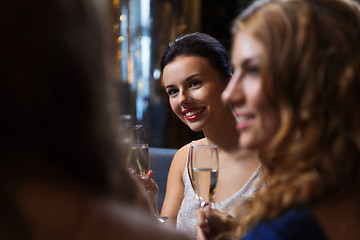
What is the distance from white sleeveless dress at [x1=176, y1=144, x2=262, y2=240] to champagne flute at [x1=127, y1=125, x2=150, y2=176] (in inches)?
17.8

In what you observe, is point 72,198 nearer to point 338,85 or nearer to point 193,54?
point 338,85

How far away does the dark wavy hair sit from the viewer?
7.17 feet

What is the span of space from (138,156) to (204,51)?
748 millimetres

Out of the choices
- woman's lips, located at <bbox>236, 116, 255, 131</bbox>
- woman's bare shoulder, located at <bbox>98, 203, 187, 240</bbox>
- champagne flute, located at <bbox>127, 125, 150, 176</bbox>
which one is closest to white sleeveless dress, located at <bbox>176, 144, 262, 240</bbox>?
champagne flute, located at <bbox>127, 125, 150, 176</bbox>

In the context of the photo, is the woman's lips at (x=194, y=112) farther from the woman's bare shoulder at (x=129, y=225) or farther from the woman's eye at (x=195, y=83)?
the woman's bare shoulder at (x=129, y=225)

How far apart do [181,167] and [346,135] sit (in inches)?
60.7

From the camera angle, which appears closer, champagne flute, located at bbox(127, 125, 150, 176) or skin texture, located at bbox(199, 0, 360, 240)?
skin texture, located at bbox(199, 0, 360, 240)

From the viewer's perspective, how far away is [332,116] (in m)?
0.90

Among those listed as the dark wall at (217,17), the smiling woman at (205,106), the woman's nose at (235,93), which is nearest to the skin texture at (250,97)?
the woman's nose at (235,93)

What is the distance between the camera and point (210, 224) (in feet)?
4.06

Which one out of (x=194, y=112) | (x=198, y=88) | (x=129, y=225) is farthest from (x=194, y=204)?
(x=129, y=225)

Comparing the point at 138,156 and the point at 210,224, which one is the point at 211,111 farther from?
the point at 210,224

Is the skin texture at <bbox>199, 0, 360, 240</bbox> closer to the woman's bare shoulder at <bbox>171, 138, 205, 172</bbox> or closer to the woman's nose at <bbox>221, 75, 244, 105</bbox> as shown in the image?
the woman's nose at <bbox>221, 75, 244, 105</bbox>

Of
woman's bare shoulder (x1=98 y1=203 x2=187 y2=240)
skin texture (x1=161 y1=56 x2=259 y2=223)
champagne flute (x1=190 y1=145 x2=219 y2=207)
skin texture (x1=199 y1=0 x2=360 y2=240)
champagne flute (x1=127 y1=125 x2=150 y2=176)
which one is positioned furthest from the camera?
skin texture (x1=161 y1=56 x2=259 y2=223)
